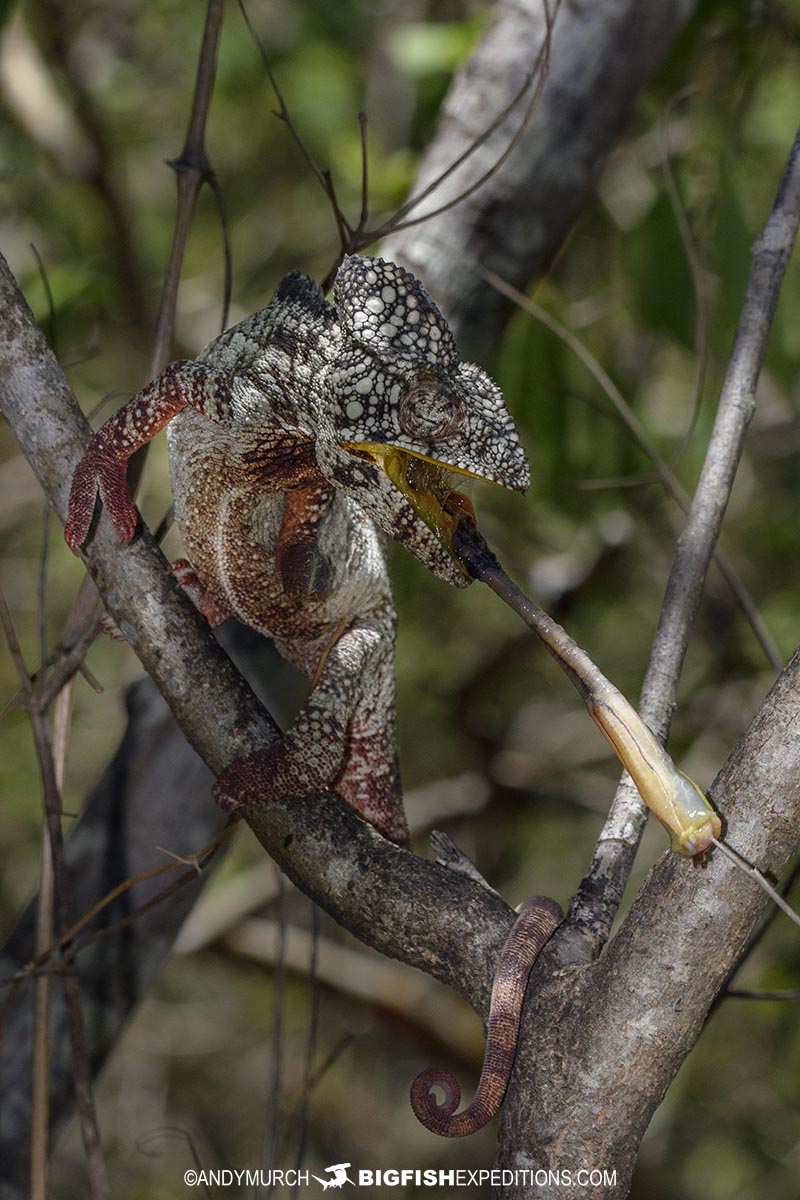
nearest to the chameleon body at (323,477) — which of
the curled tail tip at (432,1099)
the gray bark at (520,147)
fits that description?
the curled tail tip at (432,1099)

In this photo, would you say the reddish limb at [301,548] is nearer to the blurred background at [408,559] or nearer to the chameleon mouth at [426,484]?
the chameleon mouth at [426,484]

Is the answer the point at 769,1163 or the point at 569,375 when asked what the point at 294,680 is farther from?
the point at 769,1163

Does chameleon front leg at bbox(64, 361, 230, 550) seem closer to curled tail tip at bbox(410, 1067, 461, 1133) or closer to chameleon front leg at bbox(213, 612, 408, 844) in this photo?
chameleon front leg at bbox(213, 612, 408, 844)

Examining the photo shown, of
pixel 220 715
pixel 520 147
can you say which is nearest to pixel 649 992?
pixel 220 715

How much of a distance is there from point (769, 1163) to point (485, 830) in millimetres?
1665

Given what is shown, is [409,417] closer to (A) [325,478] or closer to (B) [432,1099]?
(A) [325,478]

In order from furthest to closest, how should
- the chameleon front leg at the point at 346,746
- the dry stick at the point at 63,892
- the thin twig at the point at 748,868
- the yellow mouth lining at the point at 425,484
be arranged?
1. the dry stick at the point at 63,892
2. the chameleon front leg at the point at 346,746
3. the yellow mouth lining at the point at 425,484
4. the thin twig at the point at 748,868

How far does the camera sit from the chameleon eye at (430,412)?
1.26 metres

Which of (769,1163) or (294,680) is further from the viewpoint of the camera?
(769,1163)

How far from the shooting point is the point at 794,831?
1090 millimetres

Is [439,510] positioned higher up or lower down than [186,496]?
lower down

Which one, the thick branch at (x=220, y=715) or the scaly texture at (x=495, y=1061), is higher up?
the thick branch at (x=220, y=715)

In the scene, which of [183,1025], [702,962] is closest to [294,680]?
[702,962]

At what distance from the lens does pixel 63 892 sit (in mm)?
1716
